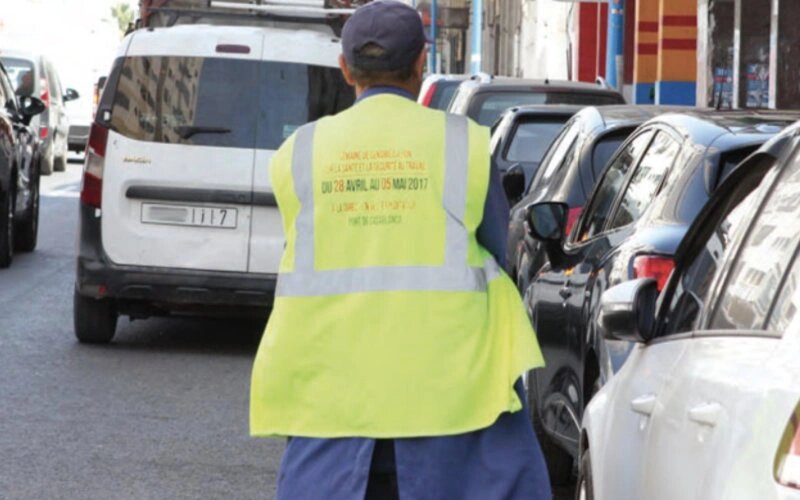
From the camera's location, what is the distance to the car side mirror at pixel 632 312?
502cm

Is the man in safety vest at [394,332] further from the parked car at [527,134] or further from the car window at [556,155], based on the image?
the parked car at [527,134]

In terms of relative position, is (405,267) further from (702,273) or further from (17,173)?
(17,173)

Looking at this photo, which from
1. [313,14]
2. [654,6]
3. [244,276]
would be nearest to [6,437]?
[244,276]

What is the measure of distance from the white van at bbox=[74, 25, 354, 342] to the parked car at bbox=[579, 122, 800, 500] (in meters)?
6.77

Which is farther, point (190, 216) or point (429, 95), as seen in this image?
point (429, 95)

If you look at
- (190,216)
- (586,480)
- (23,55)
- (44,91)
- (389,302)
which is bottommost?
(44,91)

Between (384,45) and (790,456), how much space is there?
152cm

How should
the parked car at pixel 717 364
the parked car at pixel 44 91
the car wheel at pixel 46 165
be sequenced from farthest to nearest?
the car wheel at pixel 46 165, the parked car at pixel 44 91, the parked car at pixel 717 364

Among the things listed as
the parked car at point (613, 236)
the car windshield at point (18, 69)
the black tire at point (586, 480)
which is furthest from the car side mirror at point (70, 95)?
the black tire at point (586, 480)

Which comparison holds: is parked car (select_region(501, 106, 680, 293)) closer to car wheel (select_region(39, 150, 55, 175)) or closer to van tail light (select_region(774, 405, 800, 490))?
van tail light (select_region(774, 405, 800, 490))

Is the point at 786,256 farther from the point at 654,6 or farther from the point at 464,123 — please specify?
the point at 654,6

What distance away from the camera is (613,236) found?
7.89 meters

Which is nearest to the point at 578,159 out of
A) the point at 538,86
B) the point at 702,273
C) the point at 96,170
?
the point at 96,170

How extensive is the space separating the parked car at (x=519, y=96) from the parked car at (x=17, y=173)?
12.5 ft
